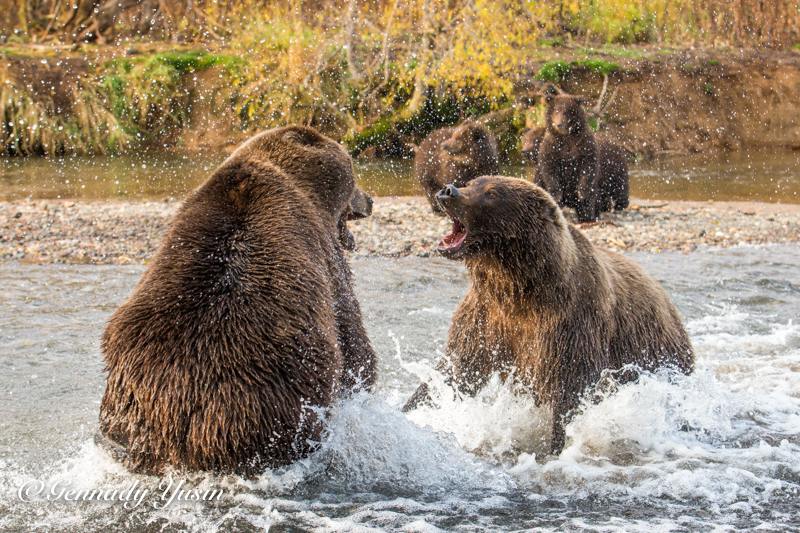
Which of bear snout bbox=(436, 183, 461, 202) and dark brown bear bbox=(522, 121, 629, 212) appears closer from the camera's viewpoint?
bear snout bbox=(436, 183, 461, 202)

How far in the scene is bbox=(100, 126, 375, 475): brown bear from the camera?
4508mm

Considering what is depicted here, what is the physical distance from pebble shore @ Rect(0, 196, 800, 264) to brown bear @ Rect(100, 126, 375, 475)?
5.98 metres

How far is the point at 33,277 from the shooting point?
10.3 meters

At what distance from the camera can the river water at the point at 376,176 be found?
17062 millimetres

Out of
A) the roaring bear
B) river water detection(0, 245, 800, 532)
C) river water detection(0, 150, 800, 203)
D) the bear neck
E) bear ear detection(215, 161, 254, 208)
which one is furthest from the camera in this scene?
river water detection(0, 150, 800, 203)

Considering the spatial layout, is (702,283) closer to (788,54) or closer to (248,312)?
(248,312)

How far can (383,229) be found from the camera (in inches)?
516

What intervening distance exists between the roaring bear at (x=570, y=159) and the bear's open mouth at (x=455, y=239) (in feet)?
27.4

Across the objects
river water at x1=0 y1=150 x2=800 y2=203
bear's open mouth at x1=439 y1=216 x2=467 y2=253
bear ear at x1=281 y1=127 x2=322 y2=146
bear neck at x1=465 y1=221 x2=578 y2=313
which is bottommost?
river water at x1=0 y1=150 x2=800 y2=203

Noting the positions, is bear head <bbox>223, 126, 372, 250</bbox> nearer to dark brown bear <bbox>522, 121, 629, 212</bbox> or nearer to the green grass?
dark brown bear <bbox>522, 121, 629, 212</bbox>

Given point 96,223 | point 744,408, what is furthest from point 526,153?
point 744,408

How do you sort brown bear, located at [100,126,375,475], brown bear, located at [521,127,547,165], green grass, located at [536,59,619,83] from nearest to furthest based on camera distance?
brown bear, located at [100,126,375,475] < brown bear, located at [521,127,547,165] < green grass, located at [536,59,619,83]

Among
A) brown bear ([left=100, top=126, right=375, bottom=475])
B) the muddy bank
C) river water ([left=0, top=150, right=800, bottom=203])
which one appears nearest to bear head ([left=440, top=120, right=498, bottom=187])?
river water ([left=0, top=150, right=800, bottom=203])

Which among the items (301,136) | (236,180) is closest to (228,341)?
(236,180)
